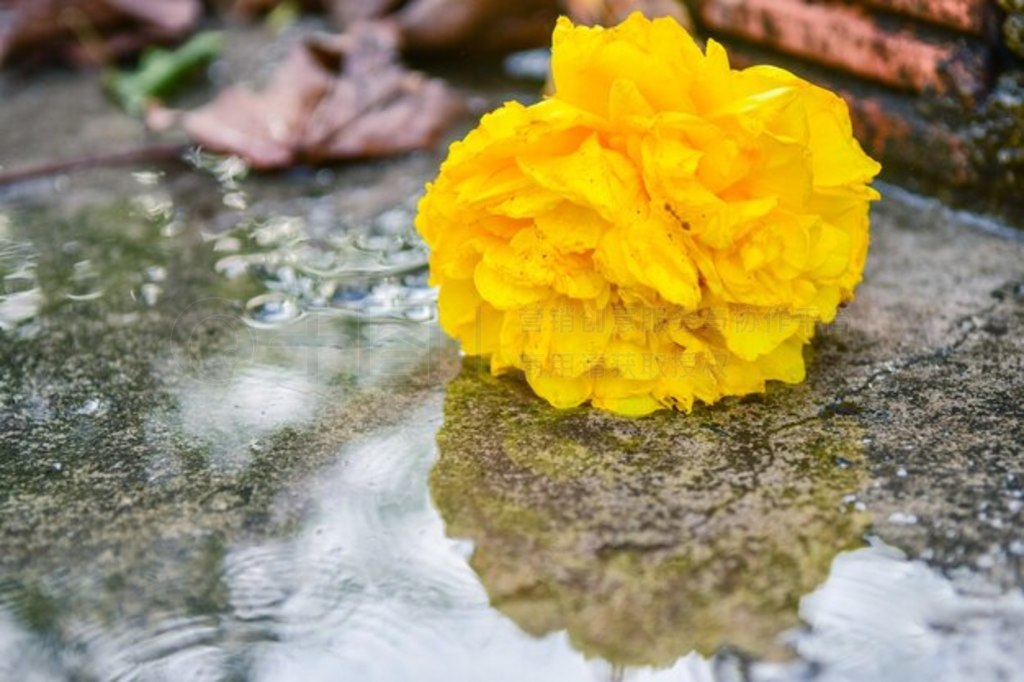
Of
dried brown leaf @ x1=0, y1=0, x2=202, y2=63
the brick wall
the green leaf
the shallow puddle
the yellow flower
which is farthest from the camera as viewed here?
dried brown leaf @ x1=0, y1=0, x2=202, y2=63

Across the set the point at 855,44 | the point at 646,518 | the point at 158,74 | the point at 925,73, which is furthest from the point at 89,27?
the point at 646,518

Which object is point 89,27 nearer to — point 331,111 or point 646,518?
point 331,111

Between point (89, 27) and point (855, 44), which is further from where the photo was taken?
point (89, 27)

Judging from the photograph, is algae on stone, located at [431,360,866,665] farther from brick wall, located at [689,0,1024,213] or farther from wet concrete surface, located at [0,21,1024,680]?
brick wall, located at [689,0,1024,213]

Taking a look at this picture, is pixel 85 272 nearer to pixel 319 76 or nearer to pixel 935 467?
pixel 319 76

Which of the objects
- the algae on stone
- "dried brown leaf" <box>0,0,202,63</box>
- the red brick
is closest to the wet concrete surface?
the algae on stone

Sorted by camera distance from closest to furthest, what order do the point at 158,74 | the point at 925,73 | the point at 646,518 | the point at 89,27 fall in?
1. the point at 646,518
2. the point at 925,73
3. the point at 158,74
4. the point at 89,27

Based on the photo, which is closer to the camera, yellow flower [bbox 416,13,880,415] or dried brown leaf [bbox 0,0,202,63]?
yellow flower [bbox 416,13,880,415]

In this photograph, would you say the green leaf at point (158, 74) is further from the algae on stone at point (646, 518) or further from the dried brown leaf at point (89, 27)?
the algae on stone at point (646, 518)
